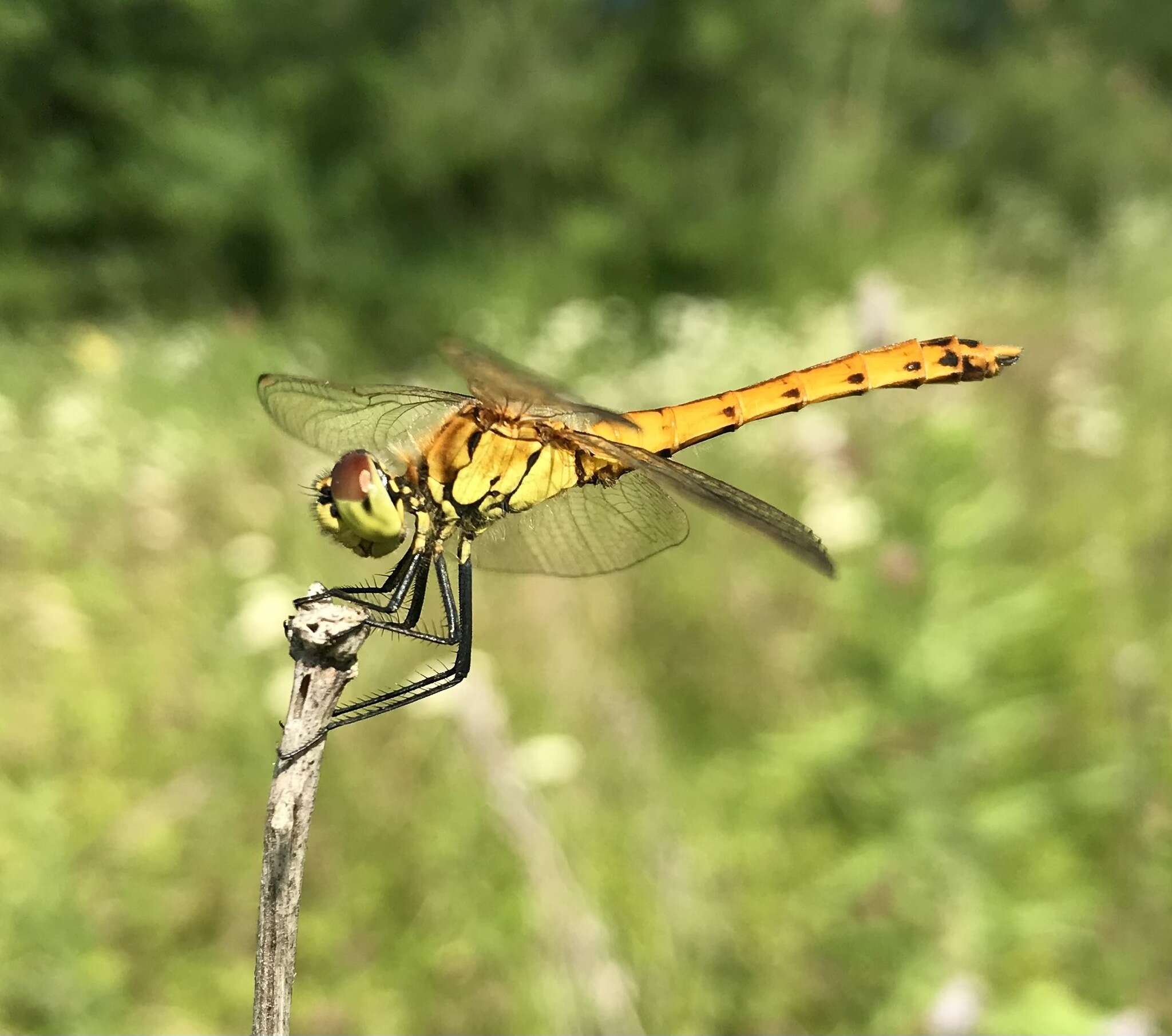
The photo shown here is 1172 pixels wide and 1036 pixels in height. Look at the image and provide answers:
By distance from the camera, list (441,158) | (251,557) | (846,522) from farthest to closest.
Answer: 1. (441,158)
2. (251,557)
3. (846,522)

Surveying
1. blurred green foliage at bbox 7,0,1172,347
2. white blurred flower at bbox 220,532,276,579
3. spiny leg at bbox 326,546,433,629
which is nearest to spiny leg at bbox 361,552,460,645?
spiny leg at bbox 326,546,433,629

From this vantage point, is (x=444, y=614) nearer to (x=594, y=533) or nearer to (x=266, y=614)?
(x=594, y=533)

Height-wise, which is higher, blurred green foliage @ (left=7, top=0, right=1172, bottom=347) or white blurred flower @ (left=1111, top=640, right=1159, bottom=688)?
blurred green foliage @ (left=7, top=0, right=1172, bottom=347)

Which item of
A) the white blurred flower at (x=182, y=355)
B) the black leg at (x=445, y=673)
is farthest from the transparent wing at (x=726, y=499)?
the white blurred flower at (x=182, y=355)

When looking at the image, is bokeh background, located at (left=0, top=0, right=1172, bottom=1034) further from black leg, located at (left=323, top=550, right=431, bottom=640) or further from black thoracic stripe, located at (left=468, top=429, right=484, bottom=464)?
black thoracic stripe, located at (left=468, top=429, right=484, bottom=464)

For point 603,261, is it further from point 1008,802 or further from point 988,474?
point 1008,802

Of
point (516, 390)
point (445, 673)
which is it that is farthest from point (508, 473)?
point (445, 673)
